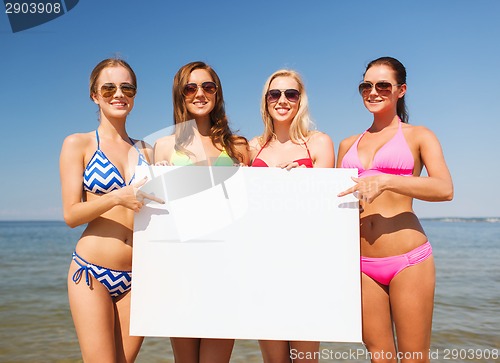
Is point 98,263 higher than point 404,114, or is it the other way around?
point 404,114

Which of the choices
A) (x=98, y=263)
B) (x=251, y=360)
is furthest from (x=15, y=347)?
(x=98, y=263)

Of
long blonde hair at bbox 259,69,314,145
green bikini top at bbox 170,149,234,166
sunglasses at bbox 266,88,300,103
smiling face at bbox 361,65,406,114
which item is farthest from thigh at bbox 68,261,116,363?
smiling face at bbox 361,65,406,114

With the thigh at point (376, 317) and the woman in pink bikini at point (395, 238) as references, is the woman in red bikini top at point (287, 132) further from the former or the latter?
the thigh at point (376, 317)

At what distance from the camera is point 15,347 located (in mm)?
6523

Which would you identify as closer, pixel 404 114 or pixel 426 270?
pixel 426 270

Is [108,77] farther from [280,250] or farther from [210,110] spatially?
[280,250]

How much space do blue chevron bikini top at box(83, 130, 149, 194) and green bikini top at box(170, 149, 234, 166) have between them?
52cm

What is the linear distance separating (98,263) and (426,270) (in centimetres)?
226

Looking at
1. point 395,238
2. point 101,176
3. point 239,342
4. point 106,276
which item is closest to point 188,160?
point 101,176

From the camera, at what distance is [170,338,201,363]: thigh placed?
3.28 m

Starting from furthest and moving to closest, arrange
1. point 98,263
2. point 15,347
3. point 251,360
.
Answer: point 15,347, point 251,360, point 98,263

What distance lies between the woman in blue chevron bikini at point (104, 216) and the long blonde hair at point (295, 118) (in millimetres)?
1090

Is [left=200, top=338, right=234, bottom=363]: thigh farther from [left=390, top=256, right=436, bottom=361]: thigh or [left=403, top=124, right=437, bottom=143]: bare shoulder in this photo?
[left=403, top=124, right=437, bottom=143]: bare shoulder

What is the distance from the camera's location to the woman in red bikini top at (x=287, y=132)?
348cm
